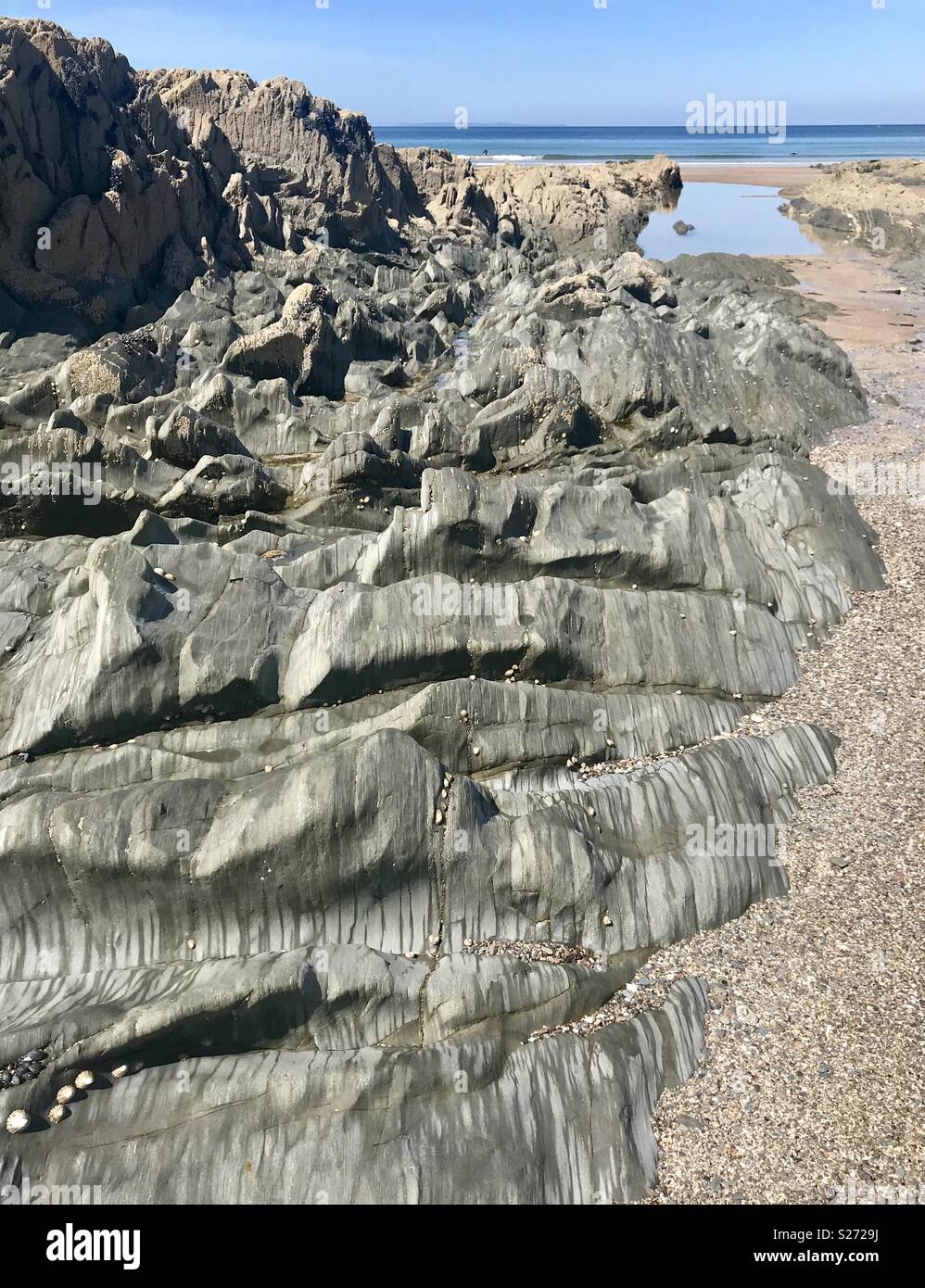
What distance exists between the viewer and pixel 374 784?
10.6 metres

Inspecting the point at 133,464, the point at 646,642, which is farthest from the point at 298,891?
the point at 133,464

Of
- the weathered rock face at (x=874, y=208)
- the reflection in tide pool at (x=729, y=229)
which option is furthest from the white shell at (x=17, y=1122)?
the weathered rock face at (x=874, y=208)

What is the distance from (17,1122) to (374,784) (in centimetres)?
506

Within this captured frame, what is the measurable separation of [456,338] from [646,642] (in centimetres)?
3229

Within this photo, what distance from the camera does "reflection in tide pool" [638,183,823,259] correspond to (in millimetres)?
74250

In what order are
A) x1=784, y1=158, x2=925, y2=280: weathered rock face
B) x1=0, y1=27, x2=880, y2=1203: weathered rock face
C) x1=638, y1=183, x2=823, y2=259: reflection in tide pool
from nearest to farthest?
x1=0, y1=27, x2=880, y2=1203: weathered rock face, x1=784, y1=158, x2=925, y2=280: weathered rock face, x1=638, y1=183, x2=823, y2=259: reflection in tide pool

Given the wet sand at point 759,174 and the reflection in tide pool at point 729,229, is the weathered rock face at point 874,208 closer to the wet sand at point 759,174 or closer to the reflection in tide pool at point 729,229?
the reflection in tide pool at point 729,229

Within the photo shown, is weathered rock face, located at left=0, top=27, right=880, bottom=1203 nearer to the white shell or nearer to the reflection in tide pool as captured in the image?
the white shell

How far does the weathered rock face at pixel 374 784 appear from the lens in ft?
28.3

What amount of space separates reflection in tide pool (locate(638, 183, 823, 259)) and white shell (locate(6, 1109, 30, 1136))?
72.7 m

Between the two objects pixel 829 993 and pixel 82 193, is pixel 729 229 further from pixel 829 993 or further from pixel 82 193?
pixel 829 993

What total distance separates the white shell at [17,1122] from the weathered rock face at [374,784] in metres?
0.15

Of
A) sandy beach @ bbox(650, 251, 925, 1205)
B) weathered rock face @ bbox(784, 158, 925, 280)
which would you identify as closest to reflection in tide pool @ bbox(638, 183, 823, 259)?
weathered rock face @ bbox(784, 158, 925, 280)
